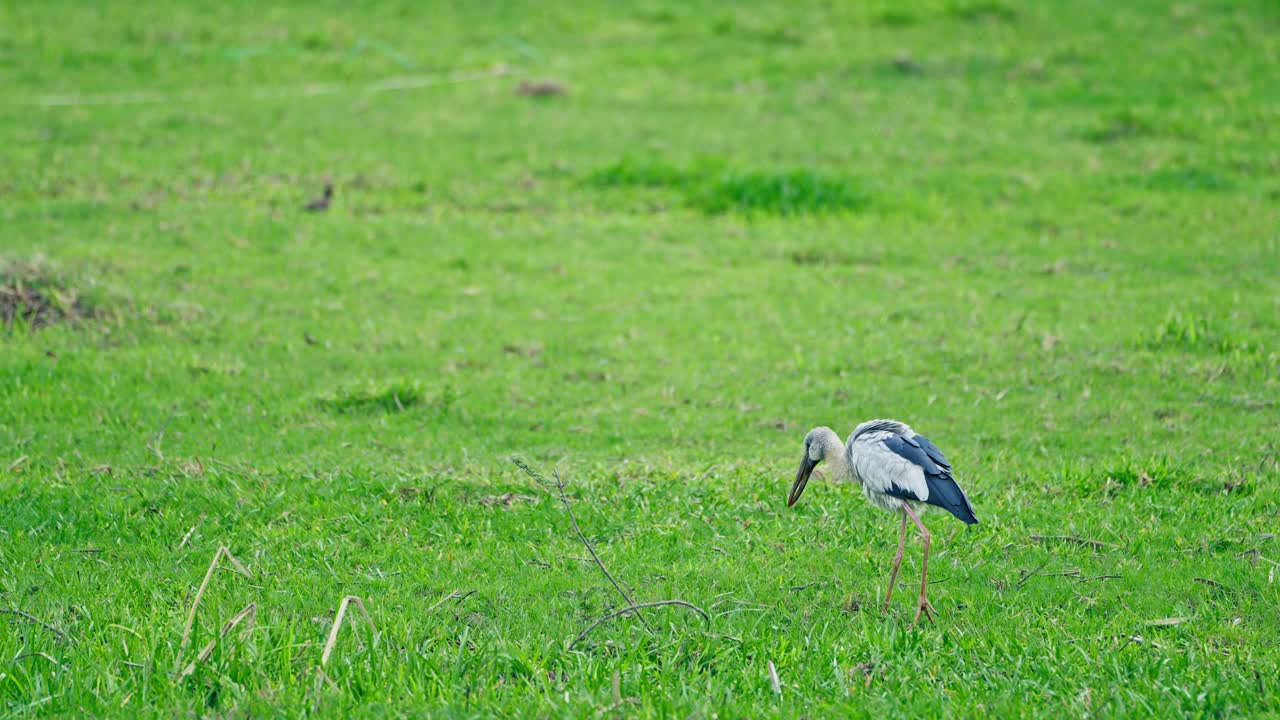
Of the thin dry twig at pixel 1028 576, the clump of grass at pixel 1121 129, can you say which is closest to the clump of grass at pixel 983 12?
the clump of grass at pixel 1121 129

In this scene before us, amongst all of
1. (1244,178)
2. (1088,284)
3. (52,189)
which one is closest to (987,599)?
(1088,284)

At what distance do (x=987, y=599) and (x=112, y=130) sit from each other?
13.3m

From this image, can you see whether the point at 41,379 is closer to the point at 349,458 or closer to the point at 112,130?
the point at 349,458

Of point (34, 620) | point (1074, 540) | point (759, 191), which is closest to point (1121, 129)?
point (759, 191)

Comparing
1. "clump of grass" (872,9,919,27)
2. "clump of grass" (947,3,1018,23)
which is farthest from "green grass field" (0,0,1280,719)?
"clump of grass" (872,9,919,27)

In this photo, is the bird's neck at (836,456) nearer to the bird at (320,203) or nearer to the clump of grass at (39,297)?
the clump of grass at (39,297)

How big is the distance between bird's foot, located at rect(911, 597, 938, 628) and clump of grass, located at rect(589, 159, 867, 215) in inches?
325

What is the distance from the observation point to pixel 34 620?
5.07 meters

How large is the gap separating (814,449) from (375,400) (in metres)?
3.51

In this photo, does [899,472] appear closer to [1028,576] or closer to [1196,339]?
[1028,576]

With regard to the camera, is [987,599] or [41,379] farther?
[41,379]

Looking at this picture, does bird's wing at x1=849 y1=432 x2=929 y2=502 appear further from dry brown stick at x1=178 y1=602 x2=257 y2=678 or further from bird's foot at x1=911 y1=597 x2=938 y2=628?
dry brown stick at x1=178 y1=602 x2=257 y2=678

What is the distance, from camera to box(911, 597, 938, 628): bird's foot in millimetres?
5141

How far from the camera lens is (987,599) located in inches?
216
